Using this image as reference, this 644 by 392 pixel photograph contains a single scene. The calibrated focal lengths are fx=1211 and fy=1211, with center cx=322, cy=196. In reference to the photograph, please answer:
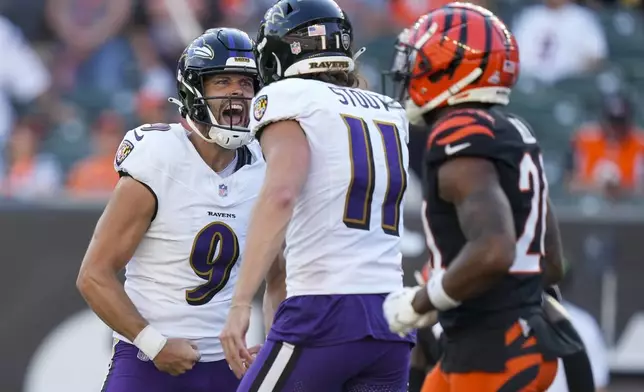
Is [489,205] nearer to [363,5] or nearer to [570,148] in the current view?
[570,148]

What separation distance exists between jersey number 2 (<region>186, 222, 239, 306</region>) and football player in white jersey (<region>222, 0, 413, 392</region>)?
0.62m

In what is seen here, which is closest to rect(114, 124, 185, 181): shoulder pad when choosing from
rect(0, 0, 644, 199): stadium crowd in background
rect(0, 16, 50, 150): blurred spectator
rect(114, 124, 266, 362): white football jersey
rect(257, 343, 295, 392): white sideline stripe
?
rect(114, 124, 266, 362): white football jersey

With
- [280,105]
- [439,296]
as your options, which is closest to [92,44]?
[280,105]

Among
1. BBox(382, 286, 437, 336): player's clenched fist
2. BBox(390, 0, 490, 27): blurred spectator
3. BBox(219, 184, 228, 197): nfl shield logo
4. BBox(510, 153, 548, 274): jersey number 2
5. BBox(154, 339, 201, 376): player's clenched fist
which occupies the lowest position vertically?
BBox(390, 0, 490, 27): blurred spectator

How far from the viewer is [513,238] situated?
10.6 ft

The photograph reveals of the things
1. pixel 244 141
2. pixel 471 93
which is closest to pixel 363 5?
pixel 244 141

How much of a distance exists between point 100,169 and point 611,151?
3.84 metres

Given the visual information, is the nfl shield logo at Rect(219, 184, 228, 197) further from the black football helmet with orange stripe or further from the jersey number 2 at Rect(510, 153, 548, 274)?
the jersey number 2 at Rect(510, 153, 548, 274)

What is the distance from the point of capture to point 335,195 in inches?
146

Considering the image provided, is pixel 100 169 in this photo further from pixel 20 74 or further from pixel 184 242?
pixel 184 242

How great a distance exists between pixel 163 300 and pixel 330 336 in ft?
2.91

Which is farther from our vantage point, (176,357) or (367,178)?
(176,357)

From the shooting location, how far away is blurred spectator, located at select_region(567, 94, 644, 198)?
29.6 feet

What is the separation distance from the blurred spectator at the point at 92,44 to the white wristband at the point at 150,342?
6.91m
